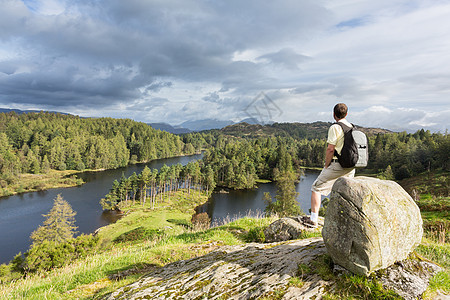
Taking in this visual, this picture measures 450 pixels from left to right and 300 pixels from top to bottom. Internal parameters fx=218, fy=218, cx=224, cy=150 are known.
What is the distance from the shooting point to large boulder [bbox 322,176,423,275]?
12.1ft

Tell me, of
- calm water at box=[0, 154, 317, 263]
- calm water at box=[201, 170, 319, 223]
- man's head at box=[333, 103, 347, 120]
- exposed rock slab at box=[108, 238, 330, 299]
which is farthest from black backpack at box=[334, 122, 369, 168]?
calm water at box=[201, 170, 319, 223]

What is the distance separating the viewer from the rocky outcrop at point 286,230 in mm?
7639

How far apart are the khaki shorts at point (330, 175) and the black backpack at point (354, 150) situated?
0.89 ft

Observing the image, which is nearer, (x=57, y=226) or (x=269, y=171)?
(x=57, y=226)

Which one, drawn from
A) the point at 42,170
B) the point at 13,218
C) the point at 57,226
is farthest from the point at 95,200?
the point at 42,170

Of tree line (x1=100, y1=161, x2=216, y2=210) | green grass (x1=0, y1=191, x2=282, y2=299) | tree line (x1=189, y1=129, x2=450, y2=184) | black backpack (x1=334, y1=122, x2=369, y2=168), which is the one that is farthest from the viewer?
tree line (x1=189, y1=129, x2=450, y2=184)

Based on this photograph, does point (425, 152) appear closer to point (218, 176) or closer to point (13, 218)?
point (218, 176)

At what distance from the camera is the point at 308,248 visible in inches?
199

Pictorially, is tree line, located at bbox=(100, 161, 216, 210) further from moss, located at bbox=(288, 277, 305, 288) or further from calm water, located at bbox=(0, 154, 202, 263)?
moss, located at bbox=(288, 277, 305, 288)

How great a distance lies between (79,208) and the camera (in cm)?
6606

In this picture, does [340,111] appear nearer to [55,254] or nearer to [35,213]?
[55,254]

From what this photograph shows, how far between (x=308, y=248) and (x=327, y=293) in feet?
4.85

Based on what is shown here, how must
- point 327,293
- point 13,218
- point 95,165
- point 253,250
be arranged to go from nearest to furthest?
point 327,293
point 253,250
point 13,218
point 95,165

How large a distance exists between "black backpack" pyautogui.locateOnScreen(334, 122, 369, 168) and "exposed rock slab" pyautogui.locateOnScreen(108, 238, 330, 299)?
2.07 m
